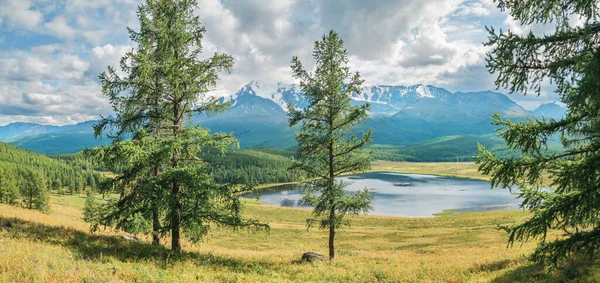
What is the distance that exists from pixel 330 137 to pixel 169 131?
8.92 meters

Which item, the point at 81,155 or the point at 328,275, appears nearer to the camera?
the point at 81,155

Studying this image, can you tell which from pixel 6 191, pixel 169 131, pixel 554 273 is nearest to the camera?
pixel 554 273

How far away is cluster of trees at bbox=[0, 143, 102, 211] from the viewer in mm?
60469

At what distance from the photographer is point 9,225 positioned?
1408 centimetres

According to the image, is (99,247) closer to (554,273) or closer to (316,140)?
(316,140)

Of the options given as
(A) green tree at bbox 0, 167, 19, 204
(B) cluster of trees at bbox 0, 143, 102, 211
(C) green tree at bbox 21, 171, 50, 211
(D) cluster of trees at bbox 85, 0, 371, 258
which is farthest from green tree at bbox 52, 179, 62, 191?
(D) cluster of trees at bbox 85, 0, 371, 258

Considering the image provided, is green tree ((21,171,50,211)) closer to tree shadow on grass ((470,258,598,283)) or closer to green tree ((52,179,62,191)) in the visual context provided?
tree shadow on grass ((470,258,598,283))

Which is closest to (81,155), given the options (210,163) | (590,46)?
(210,163)

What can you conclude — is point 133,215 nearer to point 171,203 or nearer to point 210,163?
point 171,203

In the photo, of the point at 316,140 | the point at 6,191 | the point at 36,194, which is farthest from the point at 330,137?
the point at 6,191

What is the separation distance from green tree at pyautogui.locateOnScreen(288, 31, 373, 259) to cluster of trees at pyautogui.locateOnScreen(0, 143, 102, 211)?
64900 millimetres

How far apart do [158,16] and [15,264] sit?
36.4 ft

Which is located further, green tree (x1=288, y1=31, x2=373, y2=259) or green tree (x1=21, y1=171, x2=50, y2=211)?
green tree (x1=21, y1=171, x2=50, y2=211)

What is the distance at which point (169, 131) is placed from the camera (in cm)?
1581
